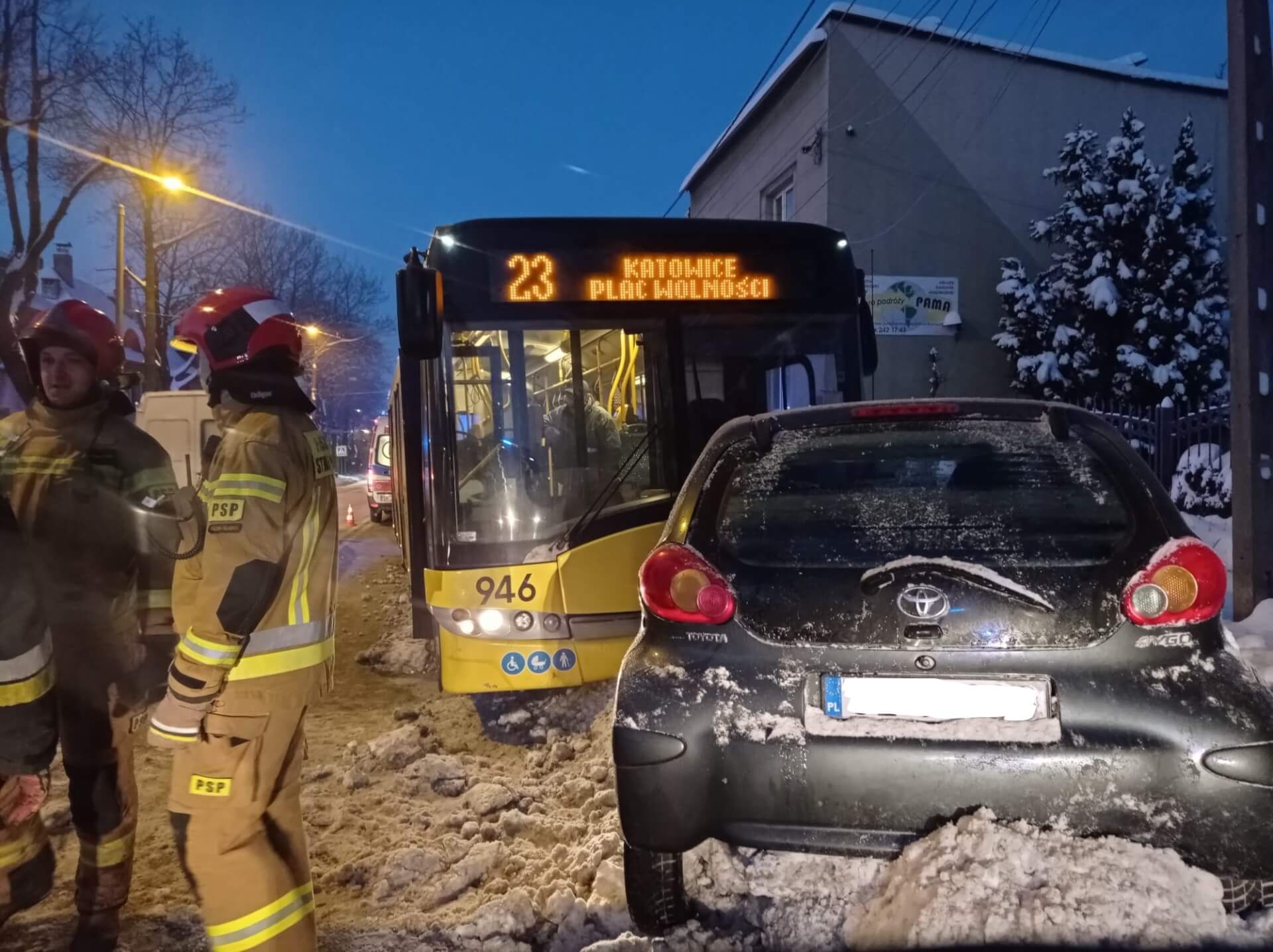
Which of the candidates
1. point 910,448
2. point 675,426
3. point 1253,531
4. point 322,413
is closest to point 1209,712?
point 910,448

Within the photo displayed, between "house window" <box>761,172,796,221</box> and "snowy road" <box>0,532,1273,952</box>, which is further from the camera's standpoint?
"house window" <box>761,172,796,221</box>

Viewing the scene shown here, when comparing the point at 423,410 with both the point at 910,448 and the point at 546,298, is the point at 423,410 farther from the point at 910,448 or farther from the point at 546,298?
the point at 910,448

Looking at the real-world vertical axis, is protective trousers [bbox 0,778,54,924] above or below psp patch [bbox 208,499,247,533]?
below

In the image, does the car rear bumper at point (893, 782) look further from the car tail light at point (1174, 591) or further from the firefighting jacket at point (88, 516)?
the firefighting jacket at point (88, 516)

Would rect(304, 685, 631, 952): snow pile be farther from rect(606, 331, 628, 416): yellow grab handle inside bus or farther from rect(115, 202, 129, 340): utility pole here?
rect(115, 202, 129, 340): utility pole

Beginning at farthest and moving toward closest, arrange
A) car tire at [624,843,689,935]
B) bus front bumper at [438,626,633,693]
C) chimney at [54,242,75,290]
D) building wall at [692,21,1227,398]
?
chimney at [54,242,75,290] → building wall at [692,21,1227,398] → bus front bumper at [438,626,633,693] → car tire at [624,843,689,935]

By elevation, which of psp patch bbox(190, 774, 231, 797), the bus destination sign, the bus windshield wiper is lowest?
psp patch bbox(190, 774, 231, 797)

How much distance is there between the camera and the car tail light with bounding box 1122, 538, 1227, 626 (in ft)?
8.80

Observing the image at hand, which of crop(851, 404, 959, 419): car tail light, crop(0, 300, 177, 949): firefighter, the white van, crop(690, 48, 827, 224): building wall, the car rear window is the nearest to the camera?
the car rear window

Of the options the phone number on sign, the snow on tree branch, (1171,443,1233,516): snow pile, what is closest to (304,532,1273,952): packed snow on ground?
(1171,443,1233,516): snow pile

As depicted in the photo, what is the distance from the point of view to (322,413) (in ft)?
204

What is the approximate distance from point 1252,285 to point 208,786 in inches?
284

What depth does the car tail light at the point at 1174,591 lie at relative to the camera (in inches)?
106

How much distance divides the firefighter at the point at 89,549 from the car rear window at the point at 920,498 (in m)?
2.06
